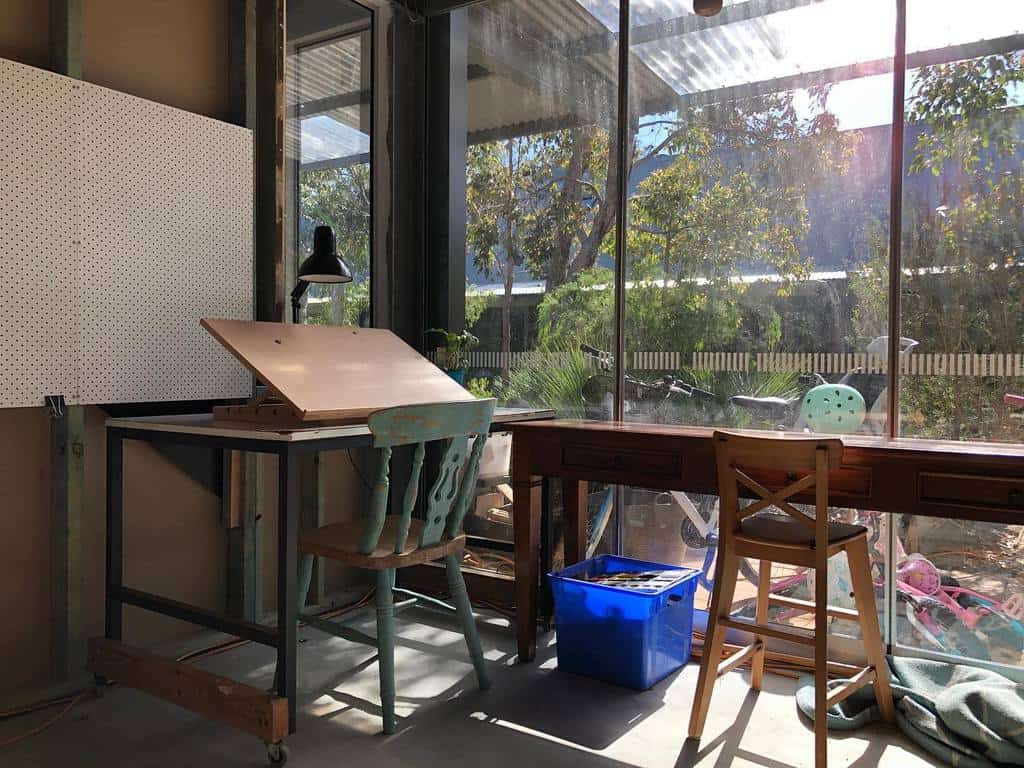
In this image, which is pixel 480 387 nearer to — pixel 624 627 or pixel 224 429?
pixel 624 627

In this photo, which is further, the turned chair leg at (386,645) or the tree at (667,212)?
the tree at (667,212)

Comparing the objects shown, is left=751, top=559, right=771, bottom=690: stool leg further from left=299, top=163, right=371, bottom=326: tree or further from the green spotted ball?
left=299, top=163, right=371, bottom=326: tree

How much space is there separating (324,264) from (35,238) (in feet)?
2.82

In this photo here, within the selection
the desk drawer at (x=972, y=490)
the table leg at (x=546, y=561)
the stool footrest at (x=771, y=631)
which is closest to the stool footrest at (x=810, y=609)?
the stool footrest at (x=771, y=631)

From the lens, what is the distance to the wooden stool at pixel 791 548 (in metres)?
2.02

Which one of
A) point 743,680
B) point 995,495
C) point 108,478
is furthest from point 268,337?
point 995,495

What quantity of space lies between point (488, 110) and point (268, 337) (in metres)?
1.60

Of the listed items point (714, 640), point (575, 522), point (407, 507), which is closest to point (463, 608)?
point (407, 507)

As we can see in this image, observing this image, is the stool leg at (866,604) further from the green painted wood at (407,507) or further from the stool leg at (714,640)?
the green painted wood at (407,507)

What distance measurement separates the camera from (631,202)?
3.10 metres

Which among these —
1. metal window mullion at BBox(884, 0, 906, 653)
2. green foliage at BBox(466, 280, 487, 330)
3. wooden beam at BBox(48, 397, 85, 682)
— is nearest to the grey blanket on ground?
metal window mullion at BBox(884, 0, 906, 653)

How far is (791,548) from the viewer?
82.5 inches

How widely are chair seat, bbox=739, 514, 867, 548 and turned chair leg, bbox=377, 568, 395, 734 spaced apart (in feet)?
3.31

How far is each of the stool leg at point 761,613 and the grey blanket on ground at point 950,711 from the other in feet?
0.43
